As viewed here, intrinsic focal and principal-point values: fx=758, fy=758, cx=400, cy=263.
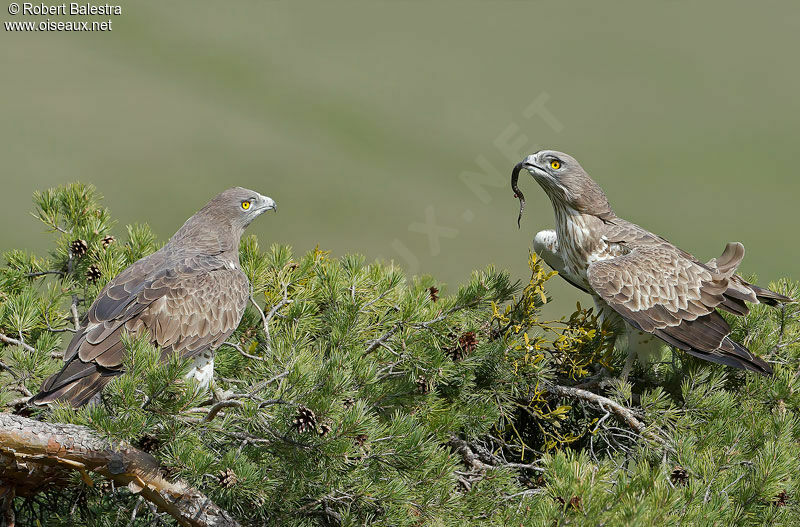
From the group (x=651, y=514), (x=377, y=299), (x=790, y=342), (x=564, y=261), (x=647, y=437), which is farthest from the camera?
(x=564, y=261)

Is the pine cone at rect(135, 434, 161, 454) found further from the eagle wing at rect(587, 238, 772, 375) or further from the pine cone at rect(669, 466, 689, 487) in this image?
the eagle wing at rect(587, 238, 772, 375)

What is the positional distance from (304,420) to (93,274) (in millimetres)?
2544

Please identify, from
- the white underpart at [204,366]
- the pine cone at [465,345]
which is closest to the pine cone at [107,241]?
the white underpart at [204,366]

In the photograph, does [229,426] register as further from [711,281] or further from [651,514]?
[711,281]

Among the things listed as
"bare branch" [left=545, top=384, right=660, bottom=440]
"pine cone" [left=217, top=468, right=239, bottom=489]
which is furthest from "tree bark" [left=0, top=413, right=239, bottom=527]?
"bare branch" [left=545, top=384, right=660, bottom=440]

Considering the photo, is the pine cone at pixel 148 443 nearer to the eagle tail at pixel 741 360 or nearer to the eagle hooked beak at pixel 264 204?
the eagle hooked beak at pixel 264 204

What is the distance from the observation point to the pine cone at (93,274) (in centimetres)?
479

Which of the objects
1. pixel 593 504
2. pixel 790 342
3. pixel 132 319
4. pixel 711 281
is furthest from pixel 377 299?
pixel 790 342

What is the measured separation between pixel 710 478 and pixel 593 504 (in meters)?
1.03

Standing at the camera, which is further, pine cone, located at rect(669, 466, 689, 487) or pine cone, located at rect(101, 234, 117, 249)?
pine cone, located at rect(101, 234, 117, 249)

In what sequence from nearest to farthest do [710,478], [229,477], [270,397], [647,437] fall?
[229,477]
[270,397]
[710,478]
[647,437]

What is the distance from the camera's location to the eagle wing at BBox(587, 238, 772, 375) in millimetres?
4852

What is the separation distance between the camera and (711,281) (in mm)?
5121

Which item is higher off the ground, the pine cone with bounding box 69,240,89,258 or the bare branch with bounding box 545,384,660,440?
the pine cone with bounding box 69,240,89,258
